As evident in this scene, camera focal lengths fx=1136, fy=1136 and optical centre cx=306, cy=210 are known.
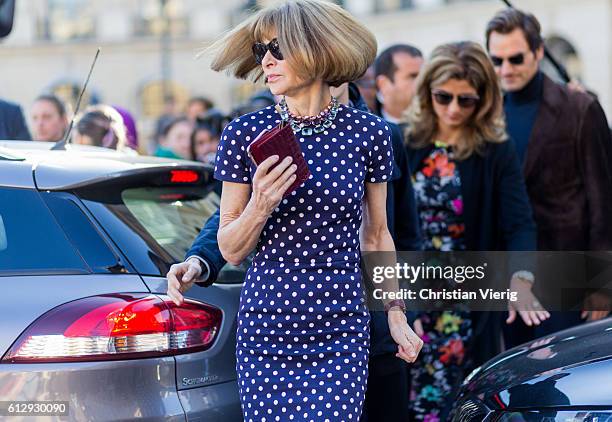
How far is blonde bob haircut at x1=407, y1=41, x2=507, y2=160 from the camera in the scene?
17.5 ft

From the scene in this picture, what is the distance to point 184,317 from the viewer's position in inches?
150

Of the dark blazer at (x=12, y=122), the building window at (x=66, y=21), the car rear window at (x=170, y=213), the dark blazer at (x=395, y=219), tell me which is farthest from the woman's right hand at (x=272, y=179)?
the building window at (x=66, y=21)

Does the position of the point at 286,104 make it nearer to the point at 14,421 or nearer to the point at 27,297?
the point at 27,297

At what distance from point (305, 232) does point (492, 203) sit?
2147mm

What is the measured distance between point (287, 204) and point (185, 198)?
1231mm

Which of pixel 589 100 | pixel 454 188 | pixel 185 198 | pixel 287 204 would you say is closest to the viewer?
pixel 287 204

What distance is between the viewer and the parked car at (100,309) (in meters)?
3.62

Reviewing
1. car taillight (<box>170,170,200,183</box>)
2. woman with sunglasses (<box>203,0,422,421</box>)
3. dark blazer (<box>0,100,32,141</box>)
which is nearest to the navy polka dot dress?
woman with sunglasses (<box>203,0,422,421</box>)

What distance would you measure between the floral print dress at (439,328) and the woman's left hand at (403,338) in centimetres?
155

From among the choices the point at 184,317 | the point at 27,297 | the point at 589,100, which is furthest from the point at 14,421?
the point at 589,100

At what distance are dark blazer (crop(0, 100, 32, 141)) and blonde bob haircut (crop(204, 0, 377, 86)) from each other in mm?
3656

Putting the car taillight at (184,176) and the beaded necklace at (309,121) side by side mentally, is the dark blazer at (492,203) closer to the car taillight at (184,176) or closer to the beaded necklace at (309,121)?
the car taillight at (184,176)

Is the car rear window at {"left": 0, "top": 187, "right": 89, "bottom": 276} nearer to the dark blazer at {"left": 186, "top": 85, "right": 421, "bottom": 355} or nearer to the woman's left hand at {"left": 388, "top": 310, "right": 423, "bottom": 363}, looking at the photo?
the dark blazer at {"left": 186, "top": 85, "right": 421, "bottom": 355}

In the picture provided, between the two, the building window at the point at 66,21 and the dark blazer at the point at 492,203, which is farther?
the building window at the point at 66,21
